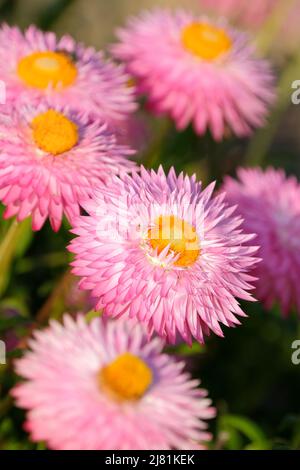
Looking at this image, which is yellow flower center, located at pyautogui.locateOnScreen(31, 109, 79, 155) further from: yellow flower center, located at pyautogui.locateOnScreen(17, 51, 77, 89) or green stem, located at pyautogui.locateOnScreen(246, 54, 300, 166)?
green stem, located at pyautogui.locateOnScreen(246, 54, 300, 166)

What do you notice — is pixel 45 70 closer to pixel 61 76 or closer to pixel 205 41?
pixel 61 76

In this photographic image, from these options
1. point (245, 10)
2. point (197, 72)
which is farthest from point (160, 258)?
point (245, 10)

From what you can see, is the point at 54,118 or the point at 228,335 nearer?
the point at 54,118

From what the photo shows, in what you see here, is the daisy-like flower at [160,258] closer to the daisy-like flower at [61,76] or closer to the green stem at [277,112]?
the daisy-like flower at [61,76]

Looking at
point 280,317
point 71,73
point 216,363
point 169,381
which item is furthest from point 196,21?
point 169,381

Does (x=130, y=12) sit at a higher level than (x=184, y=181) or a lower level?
higher

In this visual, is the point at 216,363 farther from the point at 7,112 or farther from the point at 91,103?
the point at 7,112

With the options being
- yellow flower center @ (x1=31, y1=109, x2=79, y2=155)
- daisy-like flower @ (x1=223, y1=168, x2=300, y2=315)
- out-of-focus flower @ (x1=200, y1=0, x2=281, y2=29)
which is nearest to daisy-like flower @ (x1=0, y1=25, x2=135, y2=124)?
yellow flower center @ (x1=31, y1=109, x2=79, y2=155)
